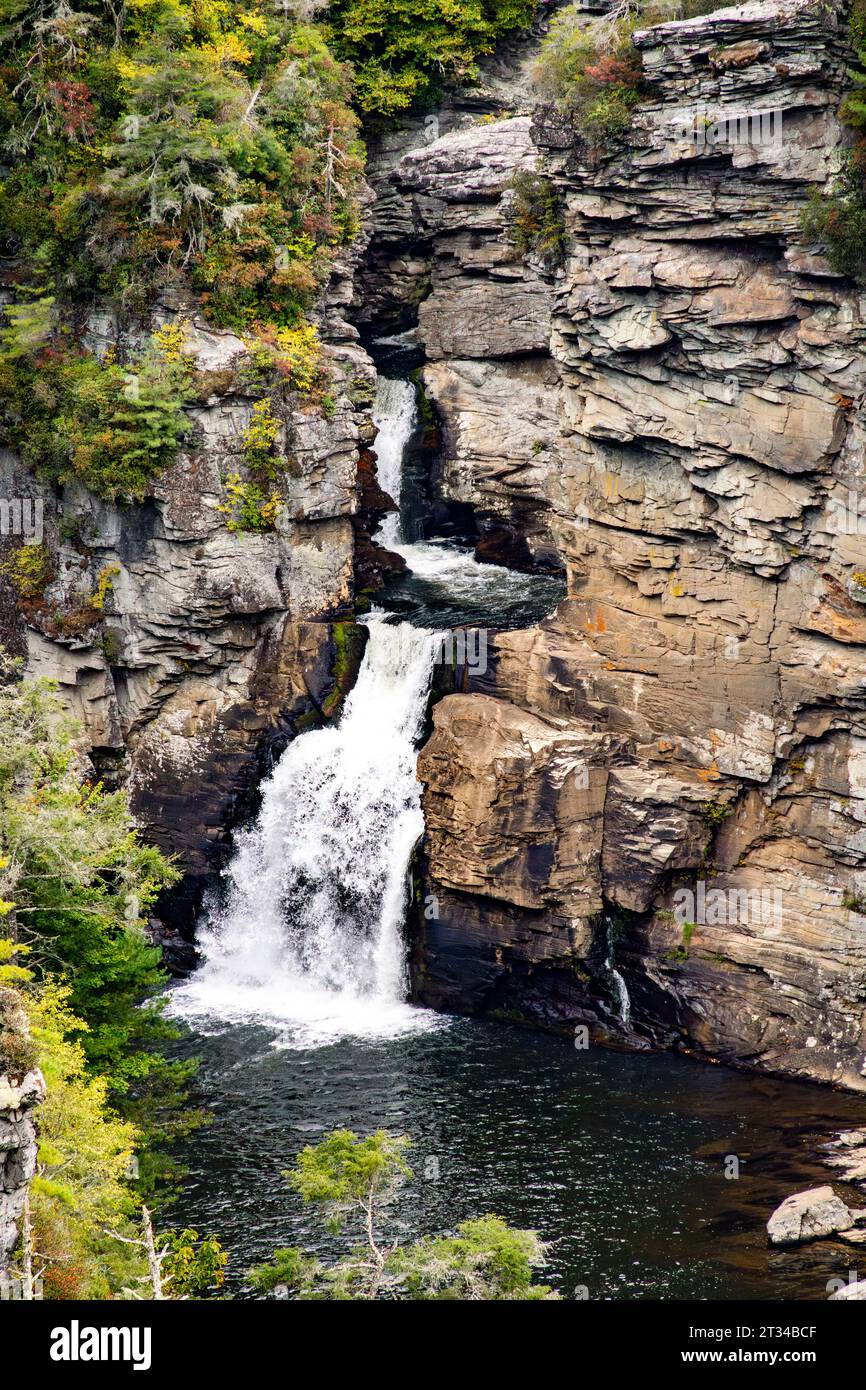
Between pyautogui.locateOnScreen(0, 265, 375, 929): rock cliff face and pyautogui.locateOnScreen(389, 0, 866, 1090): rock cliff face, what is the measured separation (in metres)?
5.39

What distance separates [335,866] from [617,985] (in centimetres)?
792

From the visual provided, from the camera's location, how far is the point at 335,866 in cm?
3956

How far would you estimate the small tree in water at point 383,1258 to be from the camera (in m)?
21.5

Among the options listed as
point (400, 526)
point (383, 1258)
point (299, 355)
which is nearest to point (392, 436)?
point (400, 526)

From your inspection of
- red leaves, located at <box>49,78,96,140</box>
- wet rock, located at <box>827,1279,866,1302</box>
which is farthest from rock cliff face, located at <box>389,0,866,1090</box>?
red leaves, located at <box>49,78,96,140</box>

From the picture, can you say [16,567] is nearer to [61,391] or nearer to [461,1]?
[61,391]

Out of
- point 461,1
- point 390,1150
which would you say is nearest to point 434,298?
point 461,1

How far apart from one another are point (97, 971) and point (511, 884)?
11.3 meters

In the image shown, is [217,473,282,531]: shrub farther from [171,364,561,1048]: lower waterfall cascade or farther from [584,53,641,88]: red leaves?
[584,53,641,88]: red leaves

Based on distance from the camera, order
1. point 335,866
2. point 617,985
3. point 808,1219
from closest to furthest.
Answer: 1. point 808,1219
2. point 617,985
3. point 335,866

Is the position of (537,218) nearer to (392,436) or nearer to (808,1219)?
(392,436)

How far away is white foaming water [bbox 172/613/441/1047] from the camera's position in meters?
38.8

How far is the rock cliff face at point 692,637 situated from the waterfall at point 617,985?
0.07m

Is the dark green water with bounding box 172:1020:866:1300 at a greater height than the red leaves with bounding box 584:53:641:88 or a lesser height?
lesser
